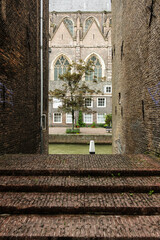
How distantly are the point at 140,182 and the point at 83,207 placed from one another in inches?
46.6

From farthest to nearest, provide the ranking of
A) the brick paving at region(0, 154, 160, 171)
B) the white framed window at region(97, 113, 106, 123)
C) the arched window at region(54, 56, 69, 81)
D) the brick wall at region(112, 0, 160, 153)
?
the arched window at region(54, 56, 69, 81)
the white framed window at region(97, 113, 106, 123)
the brick wall at region(112, 0, 160, 153)
the brick paving at region(0, 154, 160, 171)

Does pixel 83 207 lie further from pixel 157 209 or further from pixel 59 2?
pixel 59 2

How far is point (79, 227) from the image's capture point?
2381mm

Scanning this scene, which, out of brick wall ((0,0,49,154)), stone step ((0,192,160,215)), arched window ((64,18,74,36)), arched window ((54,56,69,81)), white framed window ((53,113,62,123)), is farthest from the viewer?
arched window ((64,18,74,36))

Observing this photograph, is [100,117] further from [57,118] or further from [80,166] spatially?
[80,166]

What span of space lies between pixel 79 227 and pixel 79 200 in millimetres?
484

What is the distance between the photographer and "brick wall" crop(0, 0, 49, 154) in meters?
4.70

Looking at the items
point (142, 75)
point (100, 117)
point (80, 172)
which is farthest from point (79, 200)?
point (100, 117)

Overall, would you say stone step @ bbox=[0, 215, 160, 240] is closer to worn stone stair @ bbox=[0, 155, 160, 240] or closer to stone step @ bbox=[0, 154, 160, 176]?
worn stone stair @ bbox=[0, 155, 160, 240]

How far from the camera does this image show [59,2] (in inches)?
1591

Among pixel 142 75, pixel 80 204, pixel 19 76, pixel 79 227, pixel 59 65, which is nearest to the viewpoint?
pixel 79 227

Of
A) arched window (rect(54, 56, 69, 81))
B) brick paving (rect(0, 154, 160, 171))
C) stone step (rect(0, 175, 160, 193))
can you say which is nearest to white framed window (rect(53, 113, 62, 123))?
arched window (rect(54, 56, 69, 81))

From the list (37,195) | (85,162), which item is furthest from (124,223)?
(85,162)

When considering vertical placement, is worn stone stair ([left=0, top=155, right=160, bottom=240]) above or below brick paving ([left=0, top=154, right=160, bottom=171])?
below
